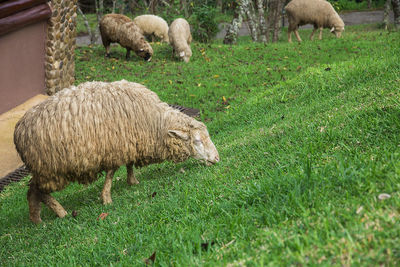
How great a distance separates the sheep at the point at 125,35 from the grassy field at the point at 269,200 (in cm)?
667

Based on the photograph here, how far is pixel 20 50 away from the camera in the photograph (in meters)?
8.20

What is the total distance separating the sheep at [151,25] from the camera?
1697 cm

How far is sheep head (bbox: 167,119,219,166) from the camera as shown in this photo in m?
4.84

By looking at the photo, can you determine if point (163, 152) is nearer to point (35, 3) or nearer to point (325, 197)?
point (325, 197)

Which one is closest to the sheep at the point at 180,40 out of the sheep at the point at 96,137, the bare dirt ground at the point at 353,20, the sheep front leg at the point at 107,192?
the sheep at the point at 96,137

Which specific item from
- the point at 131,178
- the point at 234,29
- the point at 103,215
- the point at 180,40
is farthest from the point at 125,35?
the point at 103,215

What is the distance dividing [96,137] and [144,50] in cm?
908

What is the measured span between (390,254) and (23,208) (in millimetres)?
4921

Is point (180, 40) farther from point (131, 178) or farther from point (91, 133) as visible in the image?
point (91, 133)

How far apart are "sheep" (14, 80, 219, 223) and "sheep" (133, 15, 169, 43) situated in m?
12.7

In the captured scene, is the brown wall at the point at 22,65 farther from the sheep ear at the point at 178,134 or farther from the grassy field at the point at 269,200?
the sheep ear at the point at 178,134

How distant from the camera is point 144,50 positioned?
13008mm

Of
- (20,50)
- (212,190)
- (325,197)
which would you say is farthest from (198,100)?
(325,197)

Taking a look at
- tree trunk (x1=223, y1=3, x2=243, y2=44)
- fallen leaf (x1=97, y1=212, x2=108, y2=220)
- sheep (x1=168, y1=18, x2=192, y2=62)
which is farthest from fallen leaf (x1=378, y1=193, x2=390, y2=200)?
tree trunk (x1=223, y1=3, x2=243, y2=44)
